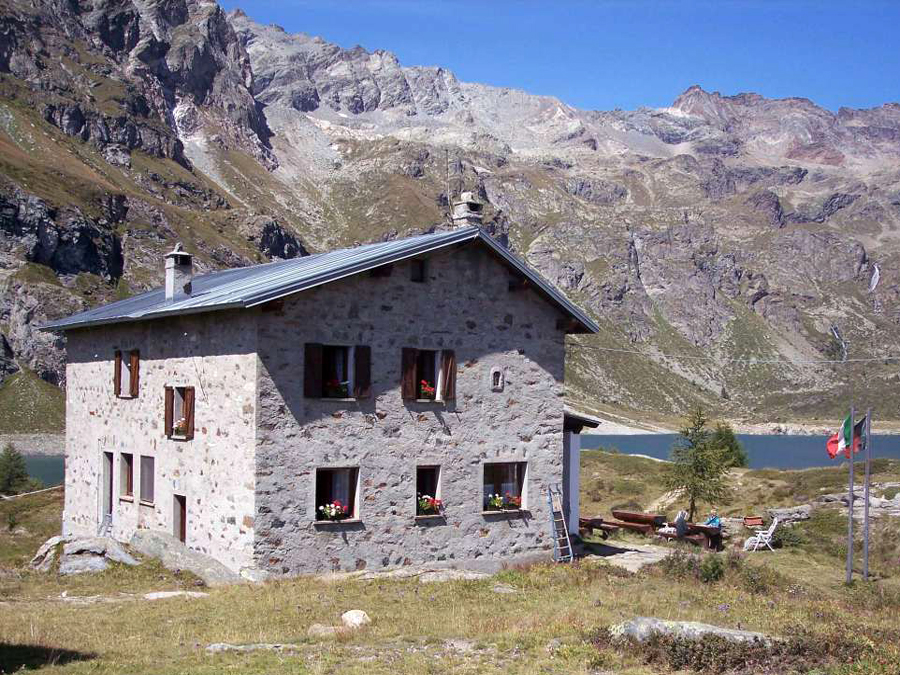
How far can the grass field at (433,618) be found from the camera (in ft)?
39.8

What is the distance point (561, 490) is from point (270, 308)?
9.83 m

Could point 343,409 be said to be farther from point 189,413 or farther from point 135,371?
point 135,371

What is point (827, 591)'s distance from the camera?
23719mm

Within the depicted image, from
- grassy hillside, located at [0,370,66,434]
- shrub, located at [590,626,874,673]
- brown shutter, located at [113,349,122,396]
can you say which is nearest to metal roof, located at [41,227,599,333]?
brown shutter, located at [113,349,122,396]

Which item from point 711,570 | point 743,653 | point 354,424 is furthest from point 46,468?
point 743,653

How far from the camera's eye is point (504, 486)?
24.8m

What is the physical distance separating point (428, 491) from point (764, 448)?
5749 inches

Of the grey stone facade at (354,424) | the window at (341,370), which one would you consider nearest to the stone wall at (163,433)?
the grey stone facade at (354,424)

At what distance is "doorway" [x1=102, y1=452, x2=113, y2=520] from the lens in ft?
89.5

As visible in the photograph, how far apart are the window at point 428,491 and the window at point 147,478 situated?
23.6 feet

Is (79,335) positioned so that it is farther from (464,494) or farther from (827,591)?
(827,591)

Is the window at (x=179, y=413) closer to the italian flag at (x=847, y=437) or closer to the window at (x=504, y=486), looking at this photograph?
the window at (x=504, y=486)

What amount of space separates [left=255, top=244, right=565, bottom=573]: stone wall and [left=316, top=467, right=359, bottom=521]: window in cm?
24

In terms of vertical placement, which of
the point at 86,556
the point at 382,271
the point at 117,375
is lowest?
the point at 86,556
